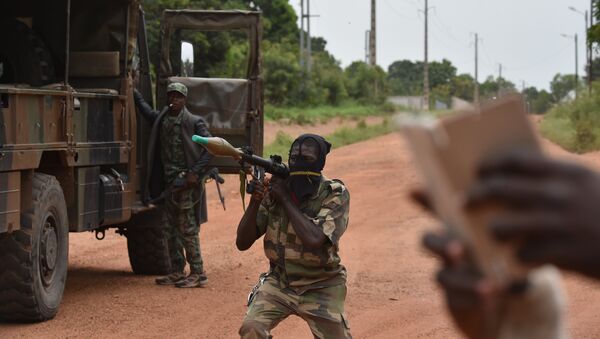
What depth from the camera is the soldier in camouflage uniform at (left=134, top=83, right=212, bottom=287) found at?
10.0 meters

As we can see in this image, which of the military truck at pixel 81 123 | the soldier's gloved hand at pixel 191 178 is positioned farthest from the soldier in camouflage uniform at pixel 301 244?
the soldier's gloved hand at pixel 191 178

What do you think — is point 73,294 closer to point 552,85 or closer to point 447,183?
point 447,183

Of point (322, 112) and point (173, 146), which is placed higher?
point (322, 112)

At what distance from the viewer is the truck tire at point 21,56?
31.3ft

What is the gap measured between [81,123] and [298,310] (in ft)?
12.3

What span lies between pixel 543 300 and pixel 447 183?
0.38 m

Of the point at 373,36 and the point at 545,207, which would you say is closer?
the point at 545,207

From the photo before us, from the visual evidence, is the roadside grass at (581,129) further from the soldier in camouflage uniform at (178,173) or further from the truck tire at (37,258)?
the truck tire at (37,258)

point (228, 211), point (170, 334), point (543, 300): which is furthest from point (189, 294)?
point (543, 300)

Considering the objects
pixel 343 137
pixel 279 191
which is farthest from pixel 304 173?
pixel 343 137

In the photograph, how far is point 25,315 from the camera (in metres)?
8.02

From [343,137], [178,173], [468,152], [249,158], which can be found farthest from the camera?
[343,137]

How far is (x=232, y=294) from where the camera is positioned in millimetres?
9805

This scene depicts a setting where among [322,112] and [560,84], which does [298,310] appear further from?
[560,84]
